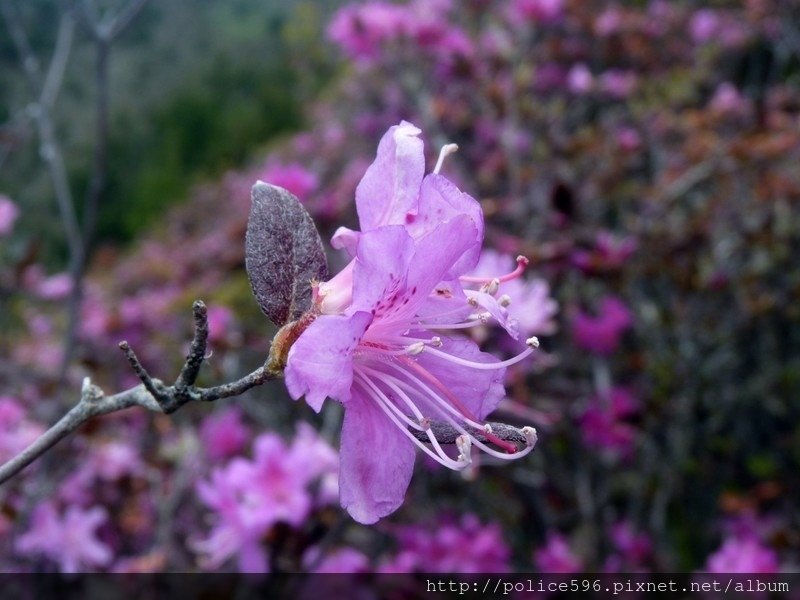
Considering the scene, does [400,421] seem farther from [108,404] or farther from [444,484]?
[444,484]

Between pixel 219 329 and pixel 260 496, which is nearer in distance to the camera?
pixel 260 496

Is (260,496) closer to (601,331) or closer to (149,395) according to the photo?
(149,395)

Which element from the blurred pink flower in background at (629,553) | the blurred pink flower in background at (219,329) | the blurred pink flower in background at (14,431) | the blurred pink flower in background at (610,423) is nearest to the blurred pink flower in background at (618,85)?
the blurred pink flower in background at (610,423)

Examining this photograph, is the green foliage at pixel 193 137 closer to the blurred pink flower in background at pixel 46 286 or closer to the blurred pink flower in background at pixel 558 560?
the blurred pink flower in background at pixel 46 286

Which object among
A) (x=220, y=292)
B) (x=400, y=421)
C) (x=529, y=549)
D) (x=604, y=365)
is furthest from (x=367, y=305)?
(x=220, y=292)

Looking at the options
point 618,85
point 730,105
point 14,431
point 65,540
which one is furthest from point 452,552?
point 618,85

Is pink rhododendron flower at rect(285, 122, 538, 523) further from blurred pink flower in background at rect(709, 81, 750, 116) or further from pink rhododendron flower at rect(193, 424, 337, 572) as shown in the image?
blurred pink flower in background at rect(709, 81, 750, 116)

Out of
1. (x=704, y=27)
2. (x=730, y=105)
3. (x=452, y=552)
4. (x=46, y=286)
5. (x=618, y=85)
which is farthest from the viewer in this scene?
(x=704, y=27)
